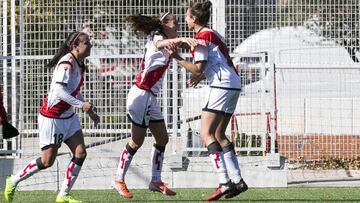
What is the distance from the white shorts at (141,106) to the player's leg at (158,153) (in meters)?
0.14

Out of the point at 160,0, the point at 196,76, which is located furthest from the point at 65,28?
the point at 196,76

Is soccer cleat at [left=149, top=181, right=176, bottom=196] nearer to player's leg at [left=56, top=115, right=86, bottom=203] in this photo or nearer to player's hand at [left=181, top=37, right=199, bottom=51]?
player's leg at [left=56, top=115, right=86, bottom=203]

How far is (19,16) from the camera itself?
17484 mm

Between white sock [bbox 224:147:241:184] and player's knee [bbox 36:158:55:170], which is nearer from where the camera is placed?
white sock [bbox 224:147:241:184]

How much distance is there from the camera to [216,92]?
40.1 ft

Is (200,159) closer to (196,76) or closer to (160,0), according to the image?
(160,0)

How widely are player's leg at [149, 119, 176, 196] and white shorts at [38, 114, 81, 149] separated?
3.97ft

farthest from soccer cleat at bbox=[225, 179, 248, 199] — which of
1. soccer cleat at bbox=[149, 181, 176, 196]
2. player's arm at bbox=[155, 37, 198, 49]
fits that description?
player's arm at bbox=[155, 37, 198, 49]

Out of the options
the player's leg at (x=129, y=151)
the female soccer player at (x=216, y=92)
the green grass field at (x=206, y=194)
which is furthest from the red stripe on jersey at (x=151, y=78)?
the green grass field at (x=206, y=194)

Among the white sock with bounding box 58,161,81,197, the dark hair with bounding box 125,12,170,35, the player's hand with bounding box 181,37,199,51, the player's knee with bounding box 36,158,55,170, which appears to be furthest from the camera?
the dark hair with bounding box 125,12,170,35

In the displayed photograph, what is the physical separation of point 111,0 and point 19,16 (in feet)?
4.85

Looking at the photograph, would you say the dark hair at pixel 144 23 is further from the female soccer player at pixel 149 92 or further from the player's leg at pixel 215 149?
the player's leg at pixel 215 149

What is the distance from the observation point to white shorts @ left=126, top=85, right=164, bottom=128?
13039 mm

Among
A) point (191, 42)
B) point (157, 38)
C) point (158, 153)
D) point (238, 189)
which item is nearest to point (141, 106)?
point (158, 153)
